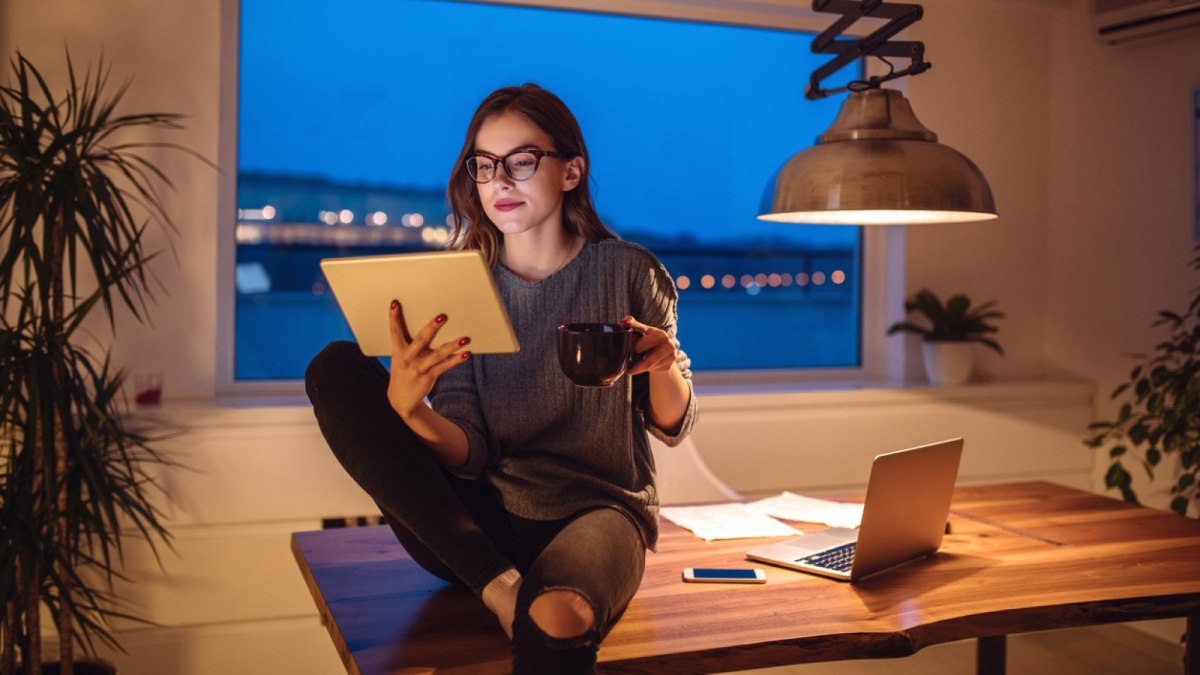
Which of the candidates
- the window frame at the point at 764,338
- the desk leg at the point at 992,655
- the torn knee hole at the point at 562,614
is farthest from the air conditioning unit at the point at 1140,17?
the torn knee hole at the point at 562,614

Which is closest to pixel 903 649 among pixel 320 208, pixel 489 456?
pixel 489 456

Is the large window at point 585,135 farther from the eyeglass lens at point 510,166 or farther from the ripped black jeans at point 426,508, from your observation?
the ripped black jeans at point 426,508

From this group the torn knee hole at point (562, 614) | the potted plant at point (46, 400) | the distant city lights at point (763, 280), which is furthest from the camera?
the distant city lights at point (763, 280)

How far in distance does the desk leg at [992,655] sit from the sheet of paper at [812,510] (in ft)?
1.12

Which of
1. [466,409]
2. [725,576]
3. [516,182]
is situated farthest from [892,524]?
[516,182]

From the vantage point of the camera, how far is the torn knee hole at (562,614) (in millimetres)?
1238

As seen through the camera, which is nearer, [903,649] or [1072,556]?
[903,649]

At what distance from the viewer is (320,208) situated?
10.4ft

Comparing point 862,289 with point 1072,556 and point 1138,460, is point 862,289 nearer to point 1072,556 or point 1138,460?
point 1138,460

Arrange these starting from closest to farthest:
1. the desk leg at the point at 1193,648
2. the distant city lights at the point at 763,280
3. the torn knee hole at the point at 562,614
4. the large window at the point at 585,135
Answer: the torn knee hole at the point at 562,614 < the desk leg at the point at 1193,648 < the large window at the point at 585,135 < the distant city lights at the point at 763,280

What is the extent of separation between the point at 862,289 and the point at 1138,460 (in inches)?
41.7

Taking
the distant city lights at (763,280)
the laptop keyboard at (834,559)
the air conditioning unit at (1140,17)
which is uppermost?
the air conditioning unit at (1140,17)

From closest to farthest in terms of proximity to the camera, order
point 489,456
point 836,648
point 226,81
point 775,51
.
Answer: point 836,648 → point 489,456 → point 226,81 → point 775,51

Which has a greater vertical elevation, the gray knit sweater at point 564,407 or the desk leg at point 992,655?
the gray knit sweater at point 564,407
